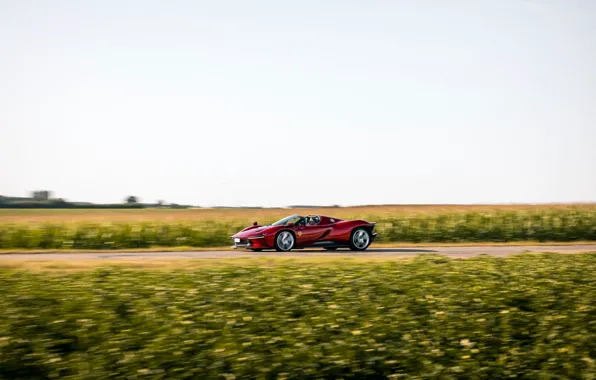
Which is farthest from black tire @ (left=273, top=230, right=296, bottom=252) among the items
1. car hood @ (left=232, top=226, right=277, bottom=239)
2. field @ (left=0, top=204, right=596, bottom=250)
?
field @ (left=0, top=204, right=596, bottom=250)

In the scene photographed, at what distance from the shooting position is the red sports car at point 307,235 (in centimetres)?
2558

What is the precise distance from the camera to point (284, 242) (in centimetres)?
2586

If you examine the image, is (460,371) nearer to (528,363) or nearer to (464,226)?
(528,363)

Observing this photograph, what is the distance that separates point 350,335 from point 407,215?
90.4 feet

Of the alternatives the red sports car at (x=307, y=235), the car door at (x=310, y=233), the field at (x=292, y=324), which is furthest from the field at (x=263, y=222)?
the field at (x=292, y=324)

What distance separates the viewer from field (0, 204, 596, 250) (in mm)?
30562

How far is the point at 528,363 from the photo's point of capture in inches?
362

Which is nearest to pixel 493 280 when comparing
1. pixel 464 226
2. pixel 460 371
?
pixel 460 371

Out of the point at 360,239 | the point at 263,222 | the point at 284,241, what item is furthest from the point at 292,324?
the point at 263,222

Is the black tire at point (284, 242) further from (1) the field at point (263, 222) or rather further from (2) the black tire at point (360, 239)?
(1) the field at point (263, 222)

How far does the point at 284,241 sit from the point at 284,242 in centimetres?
4

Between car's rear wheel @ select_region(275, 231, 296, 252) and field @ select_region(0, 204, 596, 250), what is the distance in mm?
6039

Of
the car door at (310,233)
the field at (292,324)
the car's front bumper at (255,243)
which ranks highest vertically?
the car door at (310,233)

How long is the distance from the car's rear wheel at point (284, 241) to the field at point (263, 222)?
6039mm
